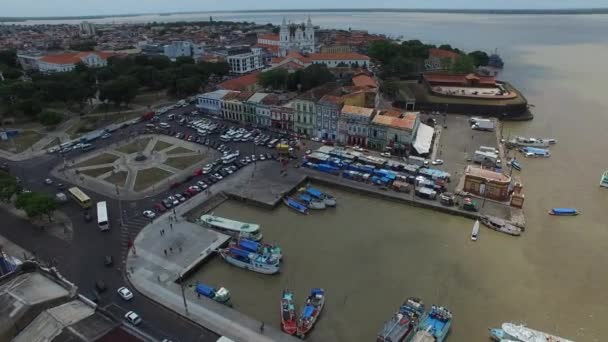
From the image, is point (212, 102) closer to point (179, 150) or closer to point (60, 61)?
point (179, 150)

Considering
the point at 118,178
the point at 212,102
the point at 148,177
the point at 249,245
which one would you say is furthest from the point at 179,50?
the point at 249,245

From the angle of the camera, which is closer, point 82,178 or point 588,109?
point 82,178

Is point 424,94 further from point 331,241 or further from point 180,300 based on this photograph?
point 180,300

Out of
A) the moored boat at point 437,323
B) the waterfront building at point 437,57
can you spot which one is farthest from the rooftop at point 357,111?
the waterfront building at point 437,57

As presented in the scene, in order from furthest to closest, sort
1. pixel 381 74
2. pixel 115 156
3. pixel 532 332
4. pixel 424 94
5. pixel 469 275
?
pixel 381 74 → pixel 424 94 → pixel 115 156 → pixel 469 275 → pixel 532 332

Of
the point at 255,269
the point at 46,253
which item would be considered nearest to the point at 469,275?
the point at 255,269

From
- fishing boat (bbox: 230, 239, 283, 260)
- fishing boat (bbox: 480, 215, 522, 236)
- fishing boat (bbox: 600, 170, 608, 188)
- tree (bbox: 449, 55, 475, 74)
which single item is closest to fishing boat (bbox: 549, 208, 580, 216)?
fishing boat (bbox: 480, 215, 522, 236)

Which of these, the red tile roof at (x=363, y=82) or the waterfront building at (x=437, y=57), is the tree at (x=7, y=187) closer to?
the red tile roof at (x=363, y=82)
